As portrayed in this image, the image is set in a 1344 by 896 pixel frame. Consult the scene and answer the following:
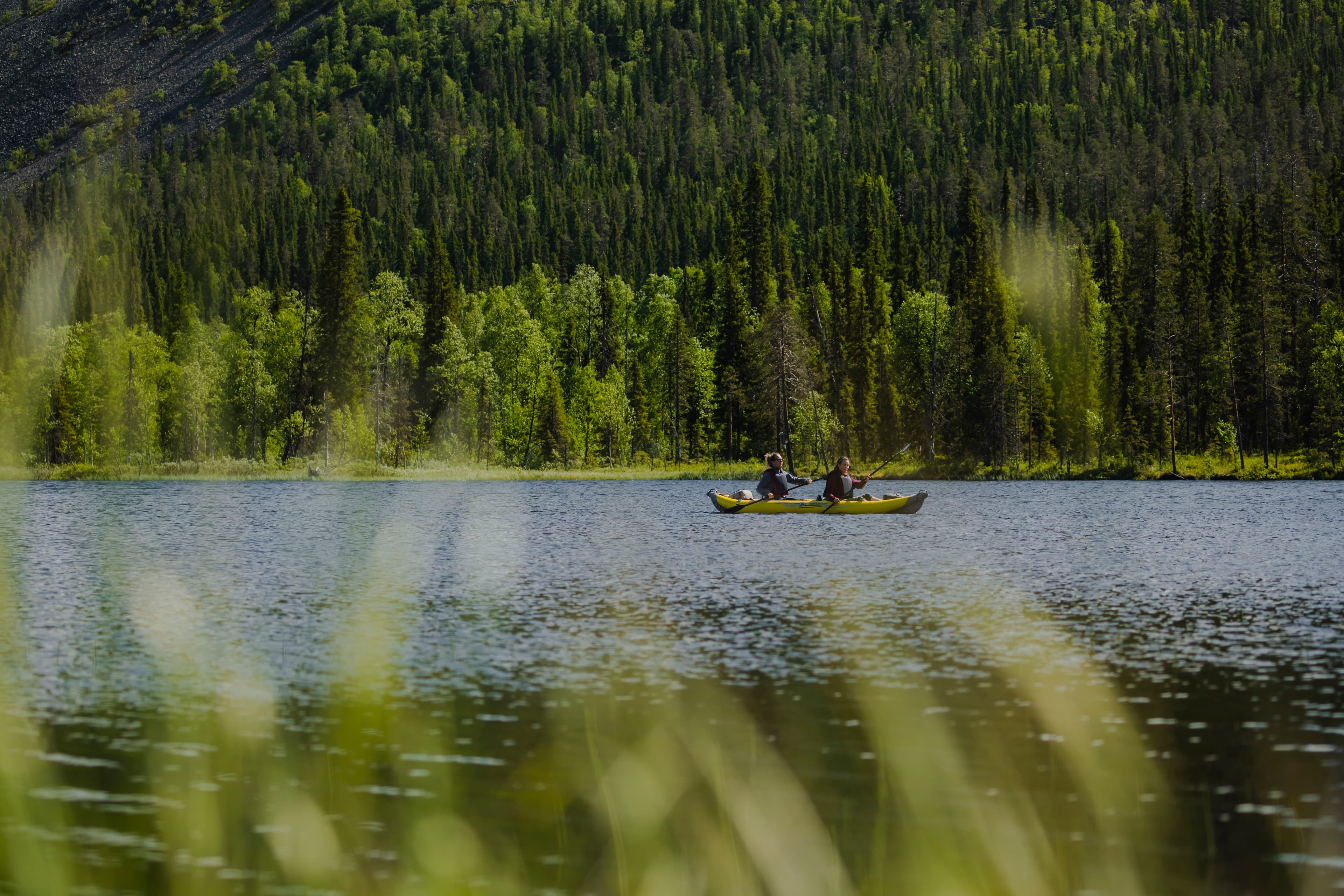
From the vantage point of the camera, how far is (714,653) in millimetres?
18500

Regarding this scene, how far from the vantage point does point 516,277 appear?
163250 millimetres

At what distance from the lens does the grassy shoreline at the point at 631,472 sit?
84500 mm

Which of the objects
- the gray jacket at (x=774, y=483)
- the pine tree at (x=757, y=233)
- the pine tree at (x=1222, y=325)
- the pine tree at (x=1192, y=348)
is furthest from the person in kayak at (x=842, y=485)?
the pine tree at (x=757, y=233)

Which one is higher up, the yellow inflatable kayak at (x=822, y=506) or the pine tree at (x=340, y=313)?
the pine tree at (x=340, y=313)

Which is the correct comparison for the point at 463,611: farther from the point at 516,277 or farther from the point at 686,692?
the point at 516,277

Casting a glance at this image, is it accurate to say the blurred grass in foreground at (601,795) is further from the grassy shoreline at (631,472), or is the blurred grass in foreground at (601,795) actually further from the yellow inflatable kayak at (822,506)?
the grassy shoreline at (631,472)

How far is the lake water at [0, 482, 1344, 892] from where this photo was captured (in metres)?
10.9

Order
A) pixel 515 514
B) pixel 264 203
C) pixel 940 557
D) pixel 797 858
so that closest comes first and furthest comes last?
1. pixel 797 858
2. pixel 940 557
3. pixel 515 514
4. pixel 264 203

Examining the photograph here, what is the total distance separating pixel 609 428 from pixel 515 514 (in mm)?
55077

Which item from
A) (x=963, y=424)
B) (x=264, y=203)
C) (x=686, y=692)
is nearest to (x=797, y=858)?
(x=686, y=692)

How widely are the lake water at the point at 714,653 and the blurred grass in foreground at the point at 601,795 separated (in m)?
0.08

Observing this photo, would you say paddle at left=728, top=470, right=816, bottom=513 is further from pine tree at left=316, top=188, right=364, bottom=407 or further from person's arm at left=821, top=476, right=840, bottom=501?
pine tree at left=316, top=188, right=364, bottom=407

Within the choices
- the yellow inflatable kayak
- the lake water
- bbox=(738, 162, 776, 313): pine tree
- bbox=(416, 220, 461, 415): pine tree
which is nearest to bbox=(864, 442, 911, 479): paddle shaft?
the yellow inflatable kayak

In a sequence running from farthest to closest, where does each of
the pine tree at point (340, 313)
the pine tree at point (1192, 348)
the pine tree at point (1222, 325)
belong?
the pine tree at point (340, 313) < the pine tree at point (1192, 348) < the pine tree at point (1222, 325)
